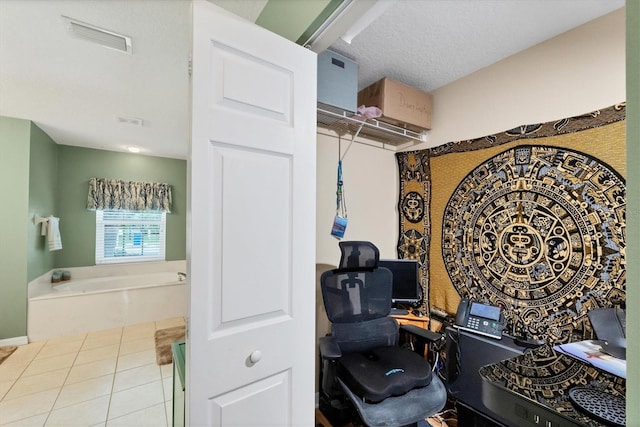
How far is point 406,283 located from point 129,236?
15.2 ft

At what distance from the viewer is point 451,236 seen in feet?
7.47

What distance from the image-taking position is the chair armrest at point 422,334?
5.67 feet

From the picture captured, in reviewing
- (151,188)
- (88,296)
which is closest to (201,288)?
(88,296)

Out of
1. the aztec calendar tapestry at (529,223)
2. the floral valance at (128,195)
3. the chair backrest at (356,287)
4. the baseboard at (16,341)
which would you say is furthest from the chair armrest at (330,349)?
the floral valance at (128,195)

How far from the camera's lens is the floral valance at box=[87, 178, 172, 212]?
167 inches

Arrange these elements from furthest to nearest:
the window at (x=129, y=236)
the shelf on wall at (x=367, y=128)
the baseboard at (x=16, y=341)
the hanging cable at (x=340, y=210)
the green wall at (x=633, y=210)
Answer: the window at (x=129, y=236) < the baseboard at (x=16, y=341) < the hanging cable at (x=340, y=210) < the shelf on wall at (x=367, y=128) < the green wall at (x=633, y=210)

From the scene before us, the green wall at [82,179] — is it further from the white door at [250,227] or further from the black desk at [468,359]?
the black desk at [468,359]

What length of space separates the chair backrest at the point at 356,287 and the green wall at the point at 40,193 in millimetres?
3725

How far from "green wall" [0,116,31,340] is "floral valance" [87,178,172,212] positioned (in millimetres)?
1152

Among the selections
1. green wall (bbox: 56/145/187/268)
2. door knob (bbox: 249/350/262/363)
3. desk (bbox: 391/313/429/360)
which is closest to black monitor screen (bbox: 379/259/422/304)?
desk (bbox: 391/313/429/360)

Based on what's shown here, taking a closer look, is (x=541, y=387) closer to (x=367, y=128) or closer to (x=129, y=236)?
(x=367, y=128)

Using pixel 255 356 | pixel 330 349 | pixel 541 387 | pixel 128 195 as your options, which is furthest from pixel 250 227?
pixel 128 195

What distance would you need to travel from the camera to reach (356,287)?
1.82 meters

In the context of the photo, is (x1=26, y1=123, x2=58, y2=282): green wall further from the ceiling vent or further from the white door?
the white door
